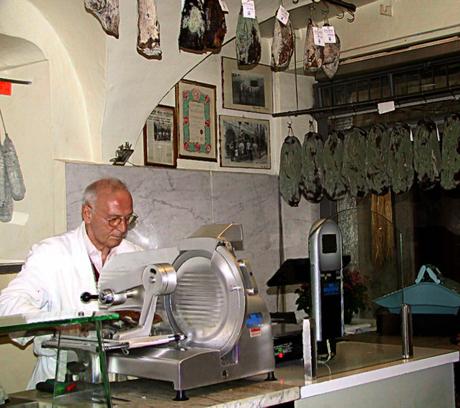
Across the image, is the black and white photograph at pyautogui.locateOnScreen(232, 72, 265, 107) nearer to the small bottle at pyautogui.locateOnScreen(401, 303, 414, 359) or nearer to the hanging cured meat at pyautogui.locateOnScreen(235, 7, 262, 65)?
the hanging cured meat at pyautogui.locateOnScreen(235, 7, 262, 65)

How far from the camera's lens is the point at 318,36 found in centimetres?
478

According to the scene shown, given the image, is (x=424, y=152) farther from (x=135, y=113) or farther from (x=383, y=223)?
(x=135, y=113)

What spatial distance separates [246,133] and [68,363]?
3759 mm

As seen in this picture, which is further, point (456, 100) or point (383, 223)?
point (456, 100)

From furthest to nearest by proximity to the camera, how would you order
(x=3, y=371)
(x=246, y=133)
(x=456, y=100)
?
(x=246, y=133), (x=456, y=100), (x=3, y=371)

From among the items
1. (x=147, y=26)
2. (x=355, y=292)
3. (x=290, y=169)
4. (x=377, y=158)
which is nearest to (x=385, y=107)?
(x=377, y=158)

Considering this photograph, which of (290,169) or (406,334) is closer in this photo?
(406,334)

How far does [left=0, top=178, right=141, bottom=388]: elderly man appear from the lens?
3736 mm

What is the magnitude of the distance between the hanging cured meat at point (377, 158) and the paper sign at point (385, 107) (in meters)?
0.22

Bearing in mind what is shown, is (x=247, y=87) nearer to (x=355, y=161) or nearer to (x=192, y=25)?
(x=355, y=161)

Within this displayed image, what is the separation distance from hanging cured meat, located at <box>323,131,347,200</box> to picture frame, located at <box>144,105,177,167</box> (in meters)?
1.10

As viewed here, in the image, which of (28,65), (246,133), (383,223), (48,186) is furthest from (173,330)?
(246,133)

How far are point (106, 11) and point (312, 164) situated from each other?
2521 mm

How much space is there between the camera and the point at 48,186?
15.5 ft
